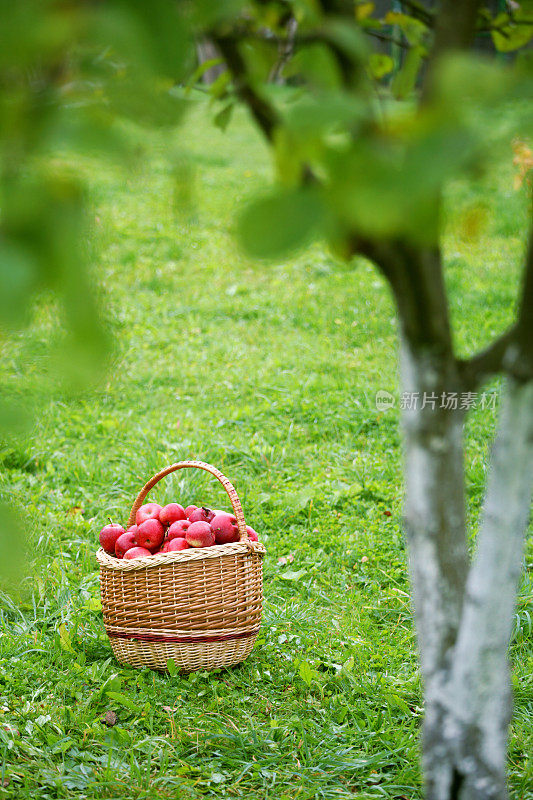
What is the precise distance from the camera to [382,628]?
8.56 ft

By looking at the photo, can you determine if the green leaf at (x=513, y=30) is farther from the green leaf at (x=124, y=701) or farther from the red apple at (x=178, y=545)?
the green leaf at (x=124, y=701)

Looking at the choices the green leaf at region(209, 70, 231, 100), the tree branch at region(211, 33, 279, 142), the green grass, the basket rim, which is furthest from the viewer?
the basket rim

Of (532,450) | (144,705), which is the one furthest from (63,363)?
(144,705)

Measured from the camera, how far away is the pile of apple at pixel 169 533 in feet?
7.64

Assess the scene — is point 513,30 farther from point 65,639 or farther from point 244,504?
point 244,504

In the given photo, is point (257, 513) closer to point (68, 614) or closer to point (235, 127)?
point (68, 614)

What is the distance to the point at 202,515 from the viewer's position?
2.45 metres

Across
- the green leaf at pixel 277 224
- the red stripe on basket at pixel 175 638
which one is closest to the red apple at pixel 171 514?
the red stripe on basket at pixel 175 638

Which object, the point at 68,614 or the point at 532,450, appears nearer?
the point at 532,450

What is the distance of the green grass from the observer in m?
1.90

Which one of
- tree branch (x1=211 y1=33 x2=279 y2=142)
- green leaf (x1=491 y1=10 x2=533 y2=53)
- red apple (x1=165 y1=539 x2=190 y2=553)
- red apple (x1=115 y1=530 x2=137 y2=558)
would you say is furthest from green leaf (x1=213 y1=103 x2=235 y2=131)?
red apple (x1=115 y1=530 x2=137 y2=558)

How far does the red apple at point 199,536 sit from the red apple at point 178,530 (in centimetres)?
6

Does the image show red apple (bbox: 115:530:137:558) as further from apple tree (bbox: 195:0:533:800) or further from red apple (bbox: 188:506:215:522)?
apple tree (bbox: 195:0:533:800)

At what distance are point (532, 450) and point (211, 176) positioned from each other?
7714mm
